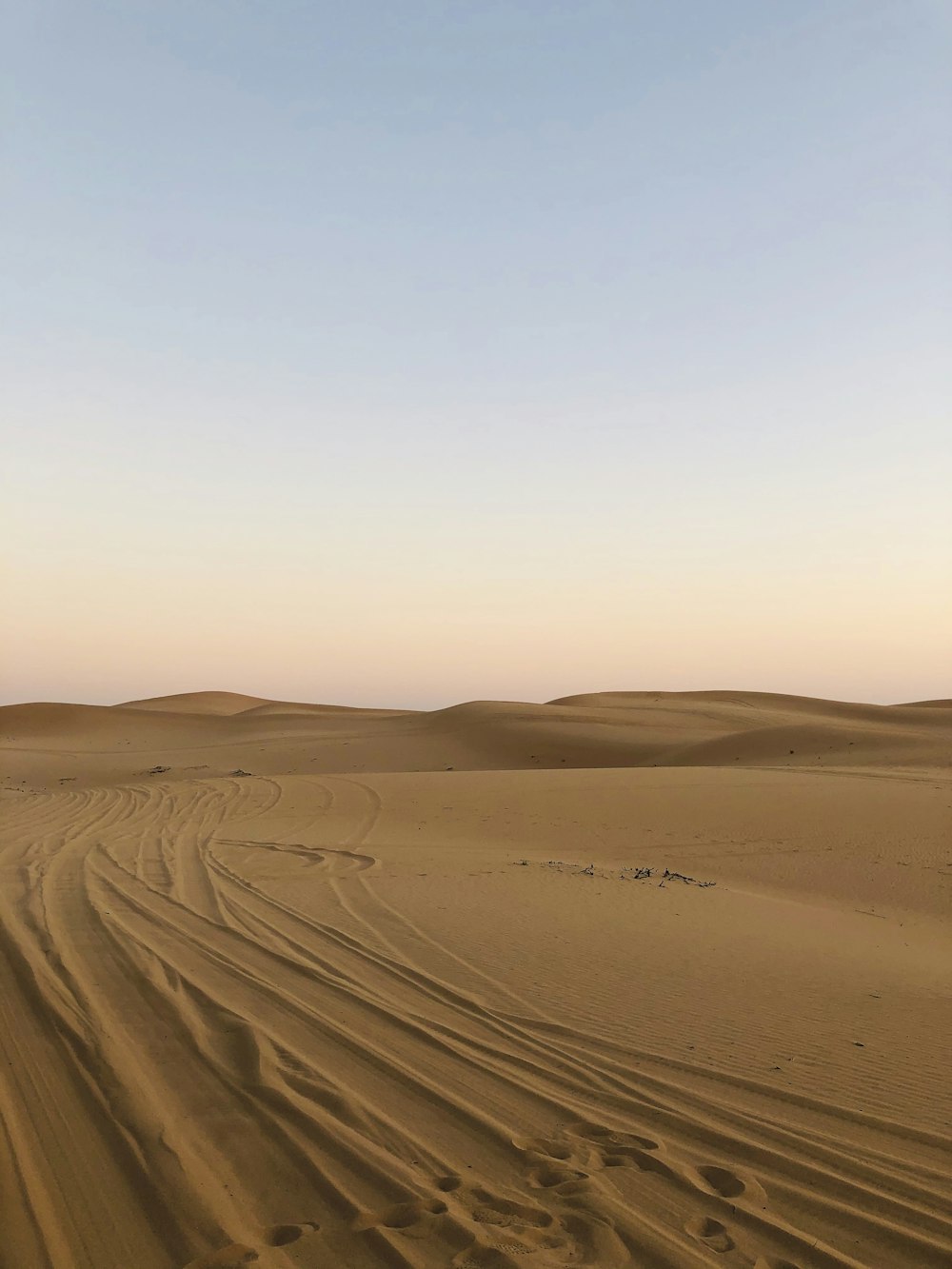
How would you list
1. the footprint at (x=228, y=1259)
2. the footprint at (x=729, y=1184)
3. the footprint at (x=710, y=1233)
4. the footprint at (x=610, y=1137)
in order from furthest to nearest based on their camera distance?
the footprint at (x=610, y=1137) → the footprint at (x=729, y=1184) → the footprint at (x=710, y=1233) → the footprint at (x=228, y=1259)

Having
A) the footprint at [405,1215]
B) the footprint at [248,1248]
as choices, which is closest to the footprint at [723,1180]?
the footprint at [405,1215]

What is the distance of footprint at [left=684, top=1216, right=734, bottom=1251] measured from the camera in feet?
10.8

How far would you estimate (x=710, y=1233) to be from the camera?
11.1 ft

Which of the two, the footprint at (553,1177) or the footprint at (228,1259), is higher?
the footprint at (228,1259)

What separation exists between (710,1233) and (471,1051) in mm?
1971

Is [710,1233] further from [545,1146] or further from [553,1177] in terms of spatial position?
[545,1146]

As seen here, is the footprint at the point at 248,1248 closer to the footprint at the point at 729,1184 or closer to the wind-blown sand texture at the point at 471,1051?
the wind-blown sand texture at the point at 471,1051

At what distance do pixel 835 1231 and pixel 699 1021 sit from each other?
2.50 meters

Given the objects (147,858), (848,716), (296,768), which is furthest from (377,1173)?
(848,716)

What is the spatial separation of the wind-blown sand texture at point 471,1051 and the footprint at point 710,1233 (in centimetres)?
1

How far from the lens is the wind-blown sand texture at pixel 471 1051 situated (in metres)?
3.38

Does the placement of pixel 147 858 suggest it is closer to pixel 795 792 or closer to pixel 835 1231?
pixel 835 1231

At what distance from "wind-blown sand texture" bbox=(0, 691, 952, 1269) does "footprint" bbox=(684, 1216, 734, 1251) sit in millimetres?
10

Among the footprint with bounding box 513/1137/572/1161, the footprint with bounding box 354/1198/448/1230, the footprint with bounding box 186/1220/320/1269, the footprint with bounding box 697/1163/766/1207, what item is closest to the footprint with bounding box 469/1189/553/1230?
the footprint with bounding box 354/1198/448/1230
